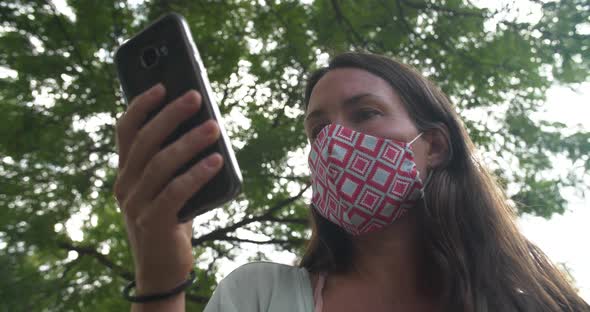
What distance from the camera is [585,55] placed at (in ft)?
13.0

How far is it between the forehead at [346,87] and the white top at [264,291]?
721 millimetres

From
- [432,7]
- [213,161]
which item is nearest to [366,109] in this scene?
[213,161]

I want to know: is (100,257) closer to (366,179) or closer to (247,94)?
(247,94)

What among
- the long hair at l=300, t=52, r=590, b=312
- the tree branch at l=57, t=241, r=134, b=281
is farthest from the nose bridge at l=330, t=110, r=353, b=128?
the tree branch at l=57, t=241, r=134, b=281

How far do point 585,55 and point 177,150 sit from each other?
421 cm

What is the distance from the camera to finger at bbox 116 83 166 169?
3.12ft

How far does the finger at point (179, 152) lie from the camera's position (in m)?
0.88

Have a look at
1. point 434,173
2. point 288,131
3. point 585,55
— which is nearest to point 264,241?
point 288,131

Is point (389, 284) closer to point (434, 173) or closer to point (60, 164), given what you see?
point (434, 173)

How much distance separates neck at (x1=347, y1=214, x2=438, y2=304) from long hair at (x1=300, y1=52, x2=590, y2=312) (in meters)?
0.04

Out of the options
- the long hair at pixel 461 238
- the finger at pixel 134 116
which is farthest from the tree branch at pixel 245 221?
the finger at pixel 134 116

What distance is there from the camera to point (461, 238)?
5.88 ft

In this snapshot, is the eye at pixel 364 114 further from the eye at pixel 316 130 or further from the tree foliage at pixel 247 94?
the tree foliage at pixel 247 94

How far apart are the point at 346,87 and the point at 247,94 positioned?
2774 mm
